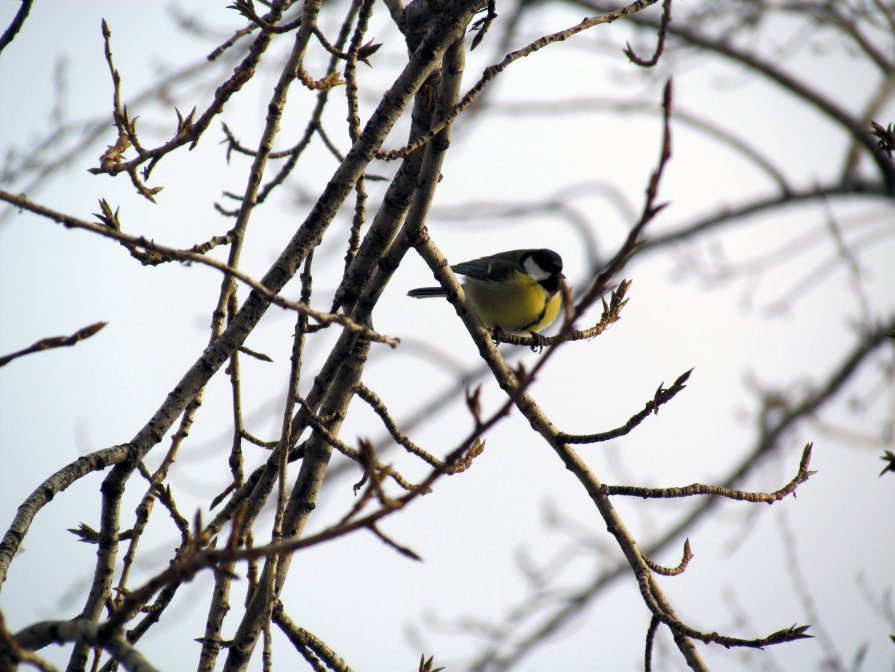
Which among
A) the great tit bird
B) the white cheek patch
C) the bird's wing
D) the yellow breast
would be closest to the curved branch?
the great tit bird

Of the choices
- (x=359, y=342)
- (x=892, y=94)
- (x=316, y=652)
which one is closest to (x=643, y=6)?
(x=359, y=342)

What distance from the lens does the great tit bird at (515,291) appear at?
225 inches

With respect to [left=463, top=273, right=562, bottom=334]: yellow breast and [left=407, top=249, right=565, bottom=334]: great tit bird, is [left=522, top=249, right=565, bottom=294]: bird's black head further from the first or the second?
[left=463, top=273, right=562, bottom=334]: yellow breast

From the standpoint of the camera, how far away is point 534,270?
20.2ft

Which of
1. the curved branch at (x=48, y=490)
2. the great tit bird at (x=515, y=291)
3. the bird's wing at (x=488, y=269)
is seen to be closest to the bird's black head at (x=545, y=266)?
the great tit bird at (x=515, y=291)

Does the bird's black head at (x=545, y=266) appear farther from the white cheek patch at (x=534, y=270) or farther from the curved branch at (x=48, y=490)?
the curved branch at (x=48, y=490)

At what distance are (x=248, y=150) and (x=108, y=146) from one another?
36.0 inches

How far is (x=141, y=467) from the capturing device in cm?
264

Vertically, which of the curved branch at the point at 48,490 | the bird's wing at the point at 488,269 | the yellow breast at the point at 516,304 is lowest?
the curved branch at the point at 48,490

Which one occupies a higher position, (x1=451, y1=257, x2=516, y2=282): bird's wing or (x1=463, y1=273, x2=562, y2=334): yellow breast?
(x1=451, y1=257, x2=516, y2=282): bird's wing

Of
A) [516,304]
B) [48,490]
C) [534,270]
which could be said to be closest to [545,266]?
[534,270]

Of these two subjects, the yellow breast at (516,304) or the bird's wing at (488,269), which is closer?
the yellow breast at (516,304)

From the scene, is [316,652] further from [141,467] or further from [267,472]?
[141,467]

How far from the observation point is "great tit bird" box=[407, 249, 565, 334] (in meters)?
5.70
